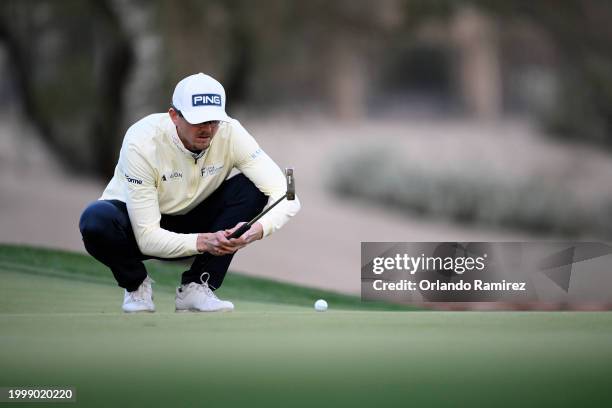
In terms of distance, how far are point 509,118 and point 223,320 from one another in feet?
58.6

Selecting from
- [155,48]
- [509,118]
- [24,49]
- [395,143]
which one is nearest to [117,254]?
[155,48]

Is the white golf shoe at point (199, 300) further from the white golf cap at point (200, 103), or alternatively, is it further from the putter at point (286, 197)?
the white golf cap at point (200, 103)

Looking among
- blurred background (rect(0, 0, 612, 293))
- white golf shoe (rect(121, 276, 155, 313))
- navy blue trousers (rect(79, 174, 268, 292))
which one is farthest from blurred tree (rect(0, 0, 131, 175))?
white golf shoe (rect(121, 276, 155, 313))

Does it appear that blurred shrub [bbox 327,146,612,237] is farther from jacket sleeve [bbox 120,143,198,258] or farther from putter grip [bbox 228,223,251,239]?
jacket sleeve [bbox 120,143,198,258]

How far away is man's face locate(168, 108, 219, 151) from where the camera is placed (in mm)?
5871

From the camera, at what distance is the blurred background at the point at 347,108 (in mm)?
15242

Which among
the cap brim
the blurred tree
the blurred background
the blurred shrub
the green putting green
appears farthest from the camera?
the blurred shrub

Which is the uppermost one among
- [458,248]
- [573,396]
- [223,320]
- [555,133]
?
[555,133]

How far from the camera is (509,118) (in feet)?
75.3

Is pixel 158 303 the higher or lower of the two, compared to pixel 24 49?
lower

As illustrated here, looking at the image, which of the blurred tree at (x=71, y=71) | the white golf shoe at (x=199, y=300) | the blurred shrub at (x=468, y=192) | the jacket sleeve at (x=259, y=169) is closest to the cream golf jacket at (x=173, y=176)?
the jacket sleeve at (x=259, y=169)

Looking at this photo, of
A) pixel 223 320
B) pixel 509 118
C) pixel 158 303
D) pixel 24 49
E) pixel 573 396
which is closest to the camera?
pixel 573 396

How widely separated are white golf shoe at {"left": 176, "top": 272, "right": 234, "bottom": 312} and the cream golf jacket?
327 millimetres

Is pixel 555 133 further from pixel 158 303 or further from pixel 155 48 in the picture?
pixel 158 303
